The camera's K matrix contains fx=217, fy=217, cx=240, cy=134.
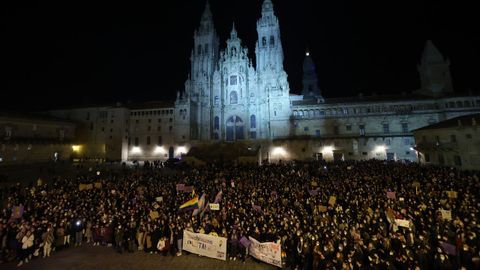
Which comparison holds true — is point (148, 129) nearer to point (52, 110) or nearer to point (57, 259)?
point (52, 110)

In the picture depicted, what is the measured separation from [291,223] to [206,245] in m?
4.07

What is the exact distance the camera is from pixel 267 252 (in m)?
9.27

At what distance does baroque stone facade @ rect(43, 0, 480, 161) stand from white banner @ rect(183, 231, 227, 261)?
31.8 m

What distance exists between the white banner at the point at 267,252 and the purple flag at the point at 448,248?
5.90m

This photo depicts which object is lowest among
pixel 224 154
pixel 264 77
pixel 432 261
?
pixel 432 261

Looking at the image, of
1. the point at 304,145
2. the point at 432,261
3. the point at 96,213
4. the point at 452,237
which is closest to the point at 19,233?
the point at 96,213

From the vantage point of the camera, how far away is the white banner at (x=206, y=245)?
9.72 m

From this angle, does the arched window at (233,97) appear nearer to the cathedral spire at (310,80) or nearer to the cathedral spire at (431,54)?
the cathedral spire at (310,80)

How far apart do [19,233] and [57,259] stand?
2.12 m

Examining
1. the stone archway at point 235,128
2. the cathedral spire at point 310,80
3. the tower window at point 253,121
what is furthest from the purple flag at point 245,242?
the cathedral spire at point 310,80

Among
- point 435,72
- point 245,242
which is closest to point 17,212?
point 245,242

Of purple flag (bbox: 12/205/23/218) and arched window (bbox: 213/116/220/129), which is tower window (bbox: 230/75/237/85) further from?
purple flag (bbox: 12/205/23/218)

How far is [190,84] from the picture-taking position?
5206 cm

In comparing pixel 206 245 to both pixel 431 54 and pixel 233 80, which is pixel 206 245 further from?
pixel 431 54
